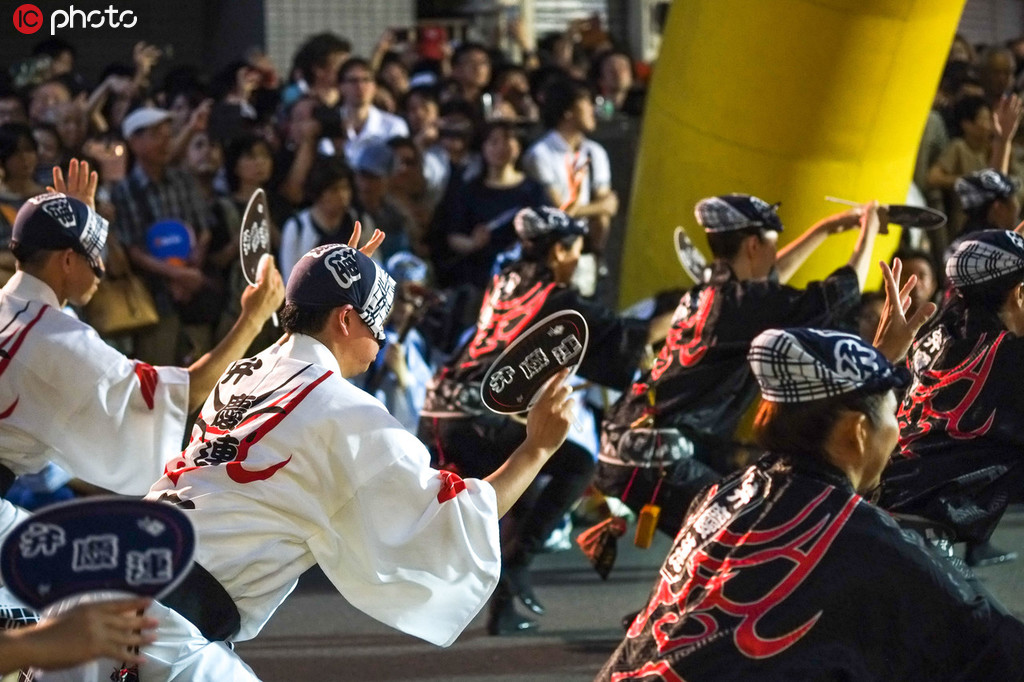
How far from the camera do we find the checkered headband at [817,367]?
259cm

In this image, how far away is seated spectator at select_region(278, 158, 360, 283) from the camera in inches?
290

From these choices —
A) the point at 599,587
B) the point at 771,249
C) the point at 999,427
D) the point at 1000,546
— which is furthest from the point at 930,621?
the point at 1000,546

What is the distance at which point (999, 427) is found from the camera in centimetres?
439

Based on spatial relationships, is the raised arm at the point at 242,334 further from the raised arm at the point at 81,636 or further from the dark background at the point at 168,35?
the dark background at the point at 168,35

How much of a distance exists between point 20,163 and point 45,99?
1.81 meters

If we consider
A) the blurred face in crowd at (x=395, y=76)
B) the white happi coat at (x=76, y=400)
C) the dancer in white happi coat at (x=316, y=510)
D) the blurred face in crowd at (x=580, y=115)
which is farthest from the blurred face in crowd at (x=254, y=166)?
the dancer in white happi coat at (x=316, y=510)

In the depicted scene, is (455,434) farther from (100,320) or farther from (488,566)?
(488,566)

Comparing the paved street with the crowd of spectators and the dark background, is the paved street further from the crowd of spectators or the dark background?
the dark background

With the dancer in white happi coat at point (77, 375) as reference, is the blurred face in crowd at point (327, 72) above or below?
below

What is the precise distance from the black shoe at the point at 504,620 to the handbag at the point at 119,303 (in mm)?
2510

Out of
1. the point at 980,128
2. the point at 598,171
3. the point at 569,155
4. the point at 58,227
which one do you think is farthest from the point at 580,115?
the point at 58,227

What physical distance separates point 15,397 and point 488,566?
1431 millimetres

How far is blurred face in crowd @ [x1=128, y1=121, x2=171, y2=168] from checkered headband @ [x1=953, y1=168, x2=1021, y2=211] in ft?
13.3

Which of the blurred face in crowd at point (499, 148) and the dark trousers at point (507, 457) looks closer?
the dark trousers at point (507, 457)
